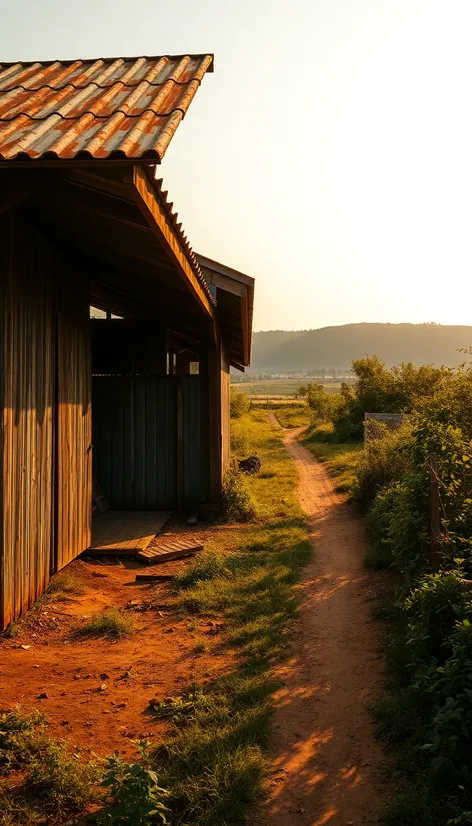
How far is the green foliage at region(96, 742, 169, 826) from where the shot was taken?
9.08 ft

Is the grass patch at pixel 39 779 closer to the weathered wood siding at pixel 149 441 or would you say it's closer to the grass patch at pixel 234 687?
the grass patch at pixel 234 687

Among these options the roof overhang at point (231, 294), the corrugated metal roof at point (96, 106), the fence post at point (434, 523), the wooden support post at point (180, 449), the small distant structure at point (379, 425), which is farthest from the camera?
the small distant structure at point (379, 425)

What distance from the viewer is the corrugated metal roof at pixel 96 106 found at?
357 cm

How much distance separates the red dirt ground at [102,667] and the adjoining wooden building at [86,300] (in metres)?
0.44

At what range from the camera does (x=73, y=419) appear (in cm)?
731

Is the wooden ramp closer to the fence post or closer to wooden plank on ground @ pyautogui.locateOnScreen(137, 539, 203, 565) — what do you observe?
wooden plank on ground @ pyautogui.locateOnScreen(137, 539, 203, 565)

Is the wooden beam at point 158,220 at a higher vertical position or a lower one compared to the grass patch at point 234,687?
higher

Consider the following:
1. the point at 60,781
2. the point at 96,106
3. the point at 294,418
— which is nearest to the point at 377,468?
the point at 96,106

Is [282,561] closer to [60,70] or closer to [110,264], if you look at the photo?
[110,264]

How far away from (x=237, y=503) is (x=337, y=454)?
8.99 meters

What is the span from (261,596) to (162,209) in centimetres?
415

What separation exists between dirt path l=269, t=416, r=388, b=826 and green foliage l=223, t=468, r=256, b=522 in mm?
2700

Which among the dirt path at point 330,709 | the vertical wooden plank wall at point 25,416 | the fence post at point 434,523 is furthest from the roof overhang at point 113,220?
the dirt path at point 330,709

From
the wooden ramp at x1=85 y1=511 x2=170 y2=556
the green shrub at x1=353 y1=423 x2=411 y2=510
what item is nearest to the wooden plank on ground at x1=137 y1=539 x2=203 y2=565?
the wooden ramp at x1=85 y1=511 x2=170 y2=556
